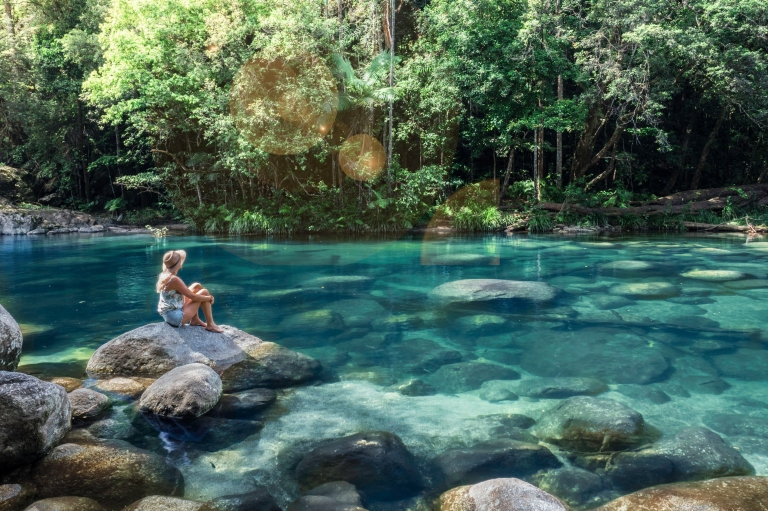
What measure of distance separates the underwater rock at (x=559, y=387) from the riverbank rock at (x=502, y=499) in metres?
2.34

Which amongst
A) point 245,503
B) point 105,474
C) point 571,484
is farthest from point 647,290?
point 105,474

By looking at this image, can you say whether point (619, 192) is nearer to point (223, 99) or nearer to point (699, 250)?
point (699, 250)

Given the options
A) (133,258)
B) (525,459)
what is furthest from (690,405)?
(133,258)

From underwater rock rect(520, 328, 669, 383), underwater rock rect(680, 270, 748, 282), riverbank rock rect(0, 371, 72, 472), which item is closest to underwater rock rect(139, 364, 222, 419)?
riverbank rock rect(0, 371, 72, 472)

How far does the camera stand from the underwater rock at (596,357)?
6250mm

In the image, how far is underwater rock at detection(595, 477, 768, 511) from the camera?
3219 mm

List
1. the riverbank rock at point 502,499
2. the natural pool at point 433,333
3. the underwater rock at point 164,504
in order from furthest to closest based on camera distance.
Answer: the natural pool at point 433,333 < the underwater rock at point 164,504 < the riverbank rock at point 502,499

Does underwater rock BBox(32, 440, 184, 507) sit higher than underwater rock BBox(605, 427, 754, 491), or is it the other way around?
underwater rock BBox(32, 440, 184, 507)

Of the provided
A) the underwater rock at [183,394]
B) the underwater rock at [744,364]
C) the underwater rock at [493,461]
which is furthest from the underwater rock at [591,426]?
the underwater rock at [183,394]

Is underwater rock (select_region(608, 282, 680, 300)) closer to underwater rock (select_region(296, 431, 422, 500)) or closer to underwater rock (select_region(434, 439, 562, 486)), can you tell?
underwater rock (select_region(434, 439, 562, 486))

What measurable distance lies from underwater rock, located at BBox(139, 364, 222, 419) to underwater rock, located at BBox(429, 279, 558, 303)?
5.26 meters

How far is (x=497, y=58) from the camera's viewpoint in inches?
797

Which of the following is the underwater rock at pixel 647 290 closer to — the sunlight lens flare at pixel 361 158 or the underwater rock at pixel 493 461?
the underwater rock at pixel 493 461

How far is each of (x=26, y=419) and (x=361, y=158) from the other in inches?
757
